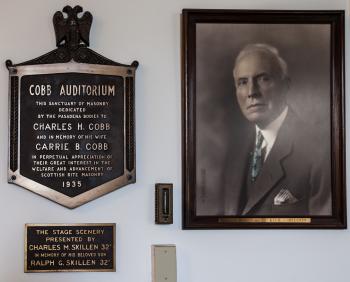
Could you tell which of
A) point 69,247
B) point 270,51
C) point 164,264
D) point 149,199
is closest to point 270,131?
point 270,51

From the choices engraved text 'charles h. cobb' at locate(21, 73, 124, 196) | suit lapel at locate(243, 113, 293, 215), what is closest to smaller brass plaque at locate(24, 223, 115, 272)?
engraved text 'charles h. cobb' at locate(21, 73, 124, 196)

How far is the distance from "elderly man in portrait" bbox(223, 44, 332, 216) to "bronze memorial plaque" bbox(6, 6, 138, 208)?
0.44 metres

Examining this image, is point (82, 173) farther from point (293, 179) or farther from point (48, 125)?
point (293, 179)

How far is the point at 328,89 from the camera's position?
2.61 m

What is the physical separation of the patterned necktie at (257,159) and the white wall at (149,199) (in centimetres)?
24

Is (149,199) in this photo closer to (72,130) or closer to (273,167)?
(72,130)

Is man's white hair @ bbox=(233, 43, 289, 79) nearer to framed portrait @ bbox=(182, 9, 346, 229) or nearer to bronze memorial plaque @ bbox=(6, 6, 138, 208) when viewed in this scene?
framed portrait @ bbox=(182, 9, 346, 229)

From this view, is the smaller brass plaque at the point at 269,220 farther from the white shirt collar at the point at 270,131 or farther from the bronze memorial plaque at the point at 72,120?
the bronze memorial plaque at the point at 72,120

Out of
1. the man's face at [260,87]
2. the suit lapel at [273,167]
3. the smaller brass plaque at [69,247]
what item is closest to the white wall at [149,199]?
the smaller brass plaque at [69,247]

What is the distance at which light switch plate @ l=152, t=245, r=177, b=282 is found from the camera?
2443mm

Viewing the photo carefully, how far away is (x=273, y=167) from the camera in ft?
8.48

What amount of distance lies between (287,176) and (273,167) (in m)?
0.07

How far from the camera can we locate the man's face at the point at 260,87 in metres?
2.59

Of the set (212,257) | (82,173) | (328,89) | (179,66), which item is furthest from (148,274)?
(328,89)
